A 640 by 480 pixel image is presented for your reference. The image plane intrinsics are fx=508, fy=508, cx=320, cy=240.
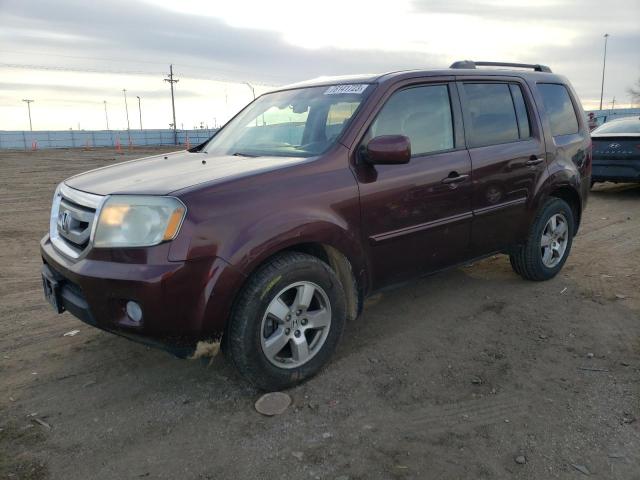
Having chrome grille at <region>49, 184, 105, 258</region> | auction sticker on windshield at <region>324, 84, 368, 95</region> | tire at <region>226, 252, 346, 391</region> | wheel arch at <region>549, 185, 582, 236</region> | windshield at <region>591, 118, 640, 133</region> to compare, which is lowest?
tire at <region>226, 252, 346, 391</region>

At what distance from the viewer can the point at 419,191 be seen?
347cm

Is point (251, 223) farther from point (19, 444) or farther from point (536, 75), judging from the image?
point (536, 75)

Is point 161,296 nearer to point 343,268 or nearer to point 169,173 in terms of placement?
point 169,173

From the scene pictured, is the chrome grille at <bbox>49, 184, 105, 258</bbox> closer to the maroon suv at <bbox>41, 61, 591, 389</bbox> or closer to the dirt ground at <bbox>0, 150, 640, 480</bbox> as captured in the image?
the maroon suv at <bbox>41, 61, 591, 389</bbox>

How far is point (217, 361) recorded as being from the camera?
339 centimetres

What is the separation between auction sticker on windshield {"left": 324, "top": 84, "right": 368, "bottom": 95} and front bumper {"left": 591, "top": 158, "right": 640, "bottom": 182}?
778 centimetres

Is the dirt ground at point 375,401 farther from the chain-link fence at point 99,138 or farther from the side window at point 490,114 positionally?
the chain-link fence at point 99,138

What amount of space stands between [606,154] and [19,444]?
10086mm

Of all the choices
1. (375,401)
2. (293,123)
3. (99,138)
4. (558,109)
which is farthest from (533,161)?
(99,138)

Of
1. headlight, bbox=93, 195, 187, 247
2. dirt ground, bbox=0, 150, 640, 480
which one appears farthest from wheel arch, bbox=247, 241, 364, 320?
headlight, bbox=93, 195, 187, 247

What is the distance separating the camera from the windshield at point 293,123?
133 inches

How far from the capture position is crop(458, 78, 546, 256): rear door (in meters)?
3.93

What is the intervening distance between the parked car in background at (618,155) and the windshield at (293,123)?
25.4 feet

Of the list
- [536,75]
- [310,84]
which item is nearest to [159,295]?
[310,84]
